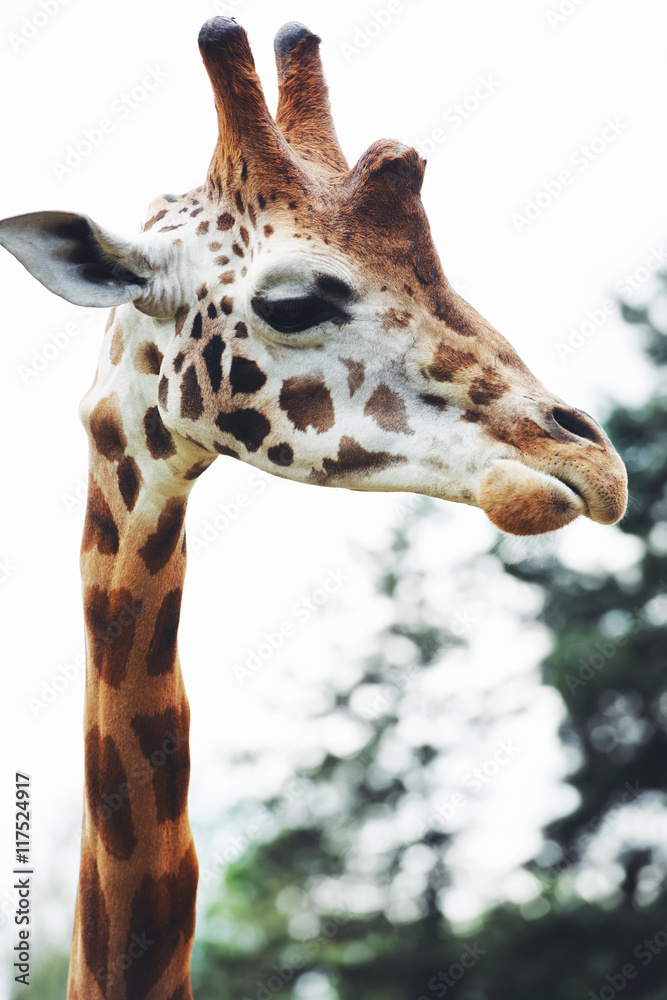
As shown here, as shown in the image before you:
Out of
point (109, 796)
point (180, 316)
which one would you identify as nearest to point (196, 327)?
point (180, 316)

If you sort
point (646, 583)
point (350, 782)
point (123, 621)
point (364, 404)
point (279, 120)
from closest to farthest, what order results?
point (364, 404) → point (123, 621) → point (279, 120) → point (646, 583) → point (350, 782)

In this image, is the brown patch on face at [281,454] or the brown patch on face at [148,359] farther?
the brown patch on face at [148,359]

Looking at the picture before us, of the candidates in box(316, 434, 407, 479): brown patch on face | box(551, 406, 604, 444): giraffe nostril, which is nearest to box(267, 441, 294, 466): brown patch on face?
box(316, 434, 407, 479): brown patch on face

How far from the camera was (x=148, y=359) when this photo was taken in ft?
11.1

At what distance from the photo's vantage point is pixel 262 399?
302 cm

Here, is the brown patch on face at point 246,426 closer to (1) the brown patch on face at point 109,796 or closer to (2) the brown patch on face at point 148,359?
(2) the brown patch on face at point 148,359

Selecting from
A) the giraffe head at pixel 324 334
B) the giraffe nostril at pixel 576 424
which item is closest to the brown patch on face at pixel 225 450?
the giraffe head at pixel 324 334

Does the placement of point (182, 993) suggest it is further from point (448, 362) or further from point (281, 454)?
point (448, 362)

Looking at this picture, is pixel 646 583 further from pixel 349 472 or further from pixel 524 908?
pixel 349 472

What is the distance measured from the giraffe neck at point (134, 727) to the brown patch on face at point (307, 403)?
1.53 ft

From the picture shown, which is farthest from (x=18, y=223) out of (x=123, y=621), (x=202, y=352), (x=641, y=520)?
(x=641, y=520)

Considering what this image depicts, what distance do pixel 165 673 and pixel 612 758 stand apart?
1471 cm

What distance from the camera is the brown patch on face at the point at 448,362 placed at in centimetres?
283

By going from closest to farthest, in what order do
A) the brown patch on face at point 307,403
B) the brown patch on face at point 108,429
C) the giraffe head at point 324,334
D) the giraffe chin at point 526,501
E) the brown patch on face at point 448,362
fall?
the giraffe chin at point 526,501, the giraffe head at point 324,334, the brown patch on face at point 448,362, the brown patch on face at point 307,403, the brown patch on face at point 108,429
